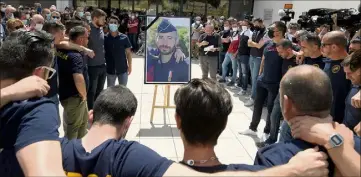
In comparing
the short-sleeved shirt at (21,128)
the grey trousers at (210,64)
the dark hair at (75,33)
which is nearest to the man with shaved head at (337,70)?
the dark hair at (75,33)

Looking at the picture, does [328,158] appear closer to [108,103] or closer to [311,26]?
[108,103]

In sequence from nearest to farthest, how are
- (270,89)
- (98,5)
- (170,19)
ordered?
(270,89), (170,19), (98,5)

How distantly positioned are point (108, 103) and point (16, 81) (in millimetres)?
433

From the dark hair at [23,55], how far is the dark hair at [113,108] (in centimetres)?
35

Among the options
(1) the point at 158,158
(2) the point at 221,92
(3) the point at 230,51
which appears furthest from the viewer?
(3) the point at 230,51

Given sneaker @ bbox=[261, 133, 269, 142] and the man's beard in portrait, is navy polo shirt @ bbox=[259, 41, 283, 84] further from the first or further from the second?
the man's beard in portrait

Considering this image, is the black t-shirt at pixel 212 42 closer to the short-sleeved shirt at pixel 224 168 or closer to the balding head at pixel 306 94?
the balding head at pixel 306 94

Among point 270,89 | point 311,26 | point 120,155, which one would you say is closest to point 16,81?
point 120,155

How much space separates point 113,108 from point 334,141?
3.28 ft

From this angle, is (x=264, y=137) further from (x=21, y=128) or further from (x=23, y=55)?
(x=21, y=128)

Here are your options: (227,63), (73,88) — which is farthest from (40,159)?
(227,63)

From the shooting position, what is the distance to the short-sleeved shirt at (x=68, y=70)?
3.68m

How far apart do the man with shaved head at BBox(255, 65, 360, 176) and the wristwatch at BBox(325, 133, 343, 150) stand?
2 centimetres

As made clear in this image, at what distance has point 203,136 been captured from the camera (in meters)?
1.37
